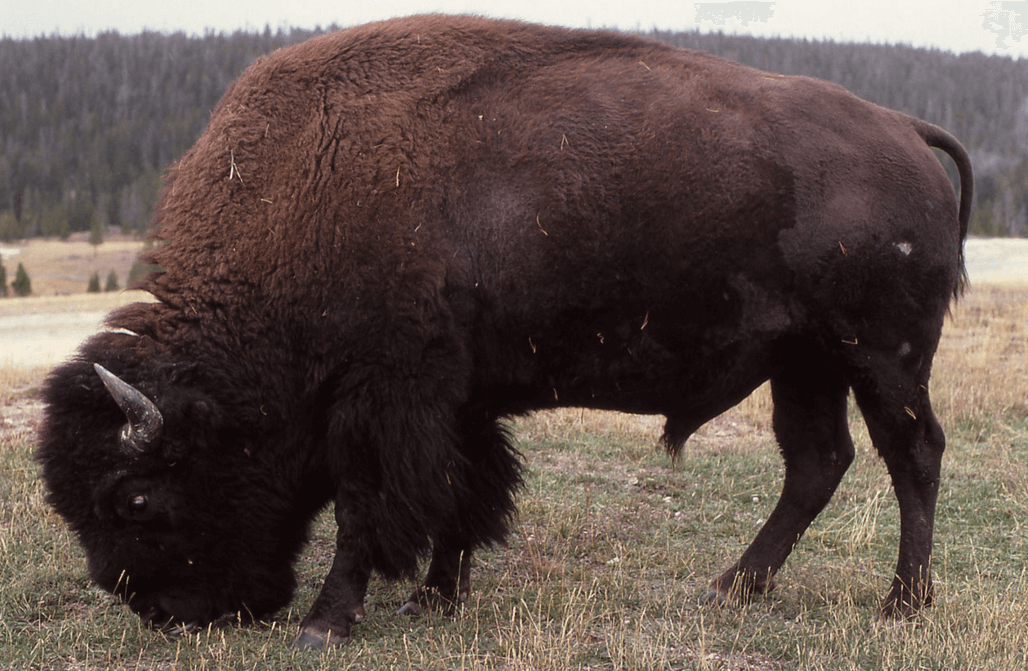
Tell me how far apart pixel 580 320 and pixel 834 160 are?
136 centimetres

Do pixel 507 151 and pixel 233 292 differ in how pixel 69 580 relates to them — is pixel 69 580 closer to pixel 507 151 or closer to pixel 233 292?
pixel 233 292

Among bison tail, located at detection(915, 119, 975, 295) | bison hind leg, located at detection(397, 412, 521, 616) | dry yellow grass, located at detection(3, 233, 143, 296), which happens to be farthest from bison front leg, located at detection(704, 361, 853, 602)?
dry yellow grass, located at detection(3, 233, 143, 296)

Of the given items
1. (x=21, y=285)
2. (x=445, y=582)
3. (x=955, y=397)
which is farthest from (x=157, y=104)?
(x=445, y=582)

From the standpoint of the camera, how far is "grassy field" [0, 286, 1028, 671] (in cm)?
374

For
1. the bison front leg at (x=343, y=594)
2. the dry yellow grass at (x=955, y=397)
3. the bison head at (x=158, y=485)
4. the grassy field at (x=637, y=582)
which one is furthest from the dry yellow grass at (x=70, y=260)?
the bison front leg at (x=343, y=594)

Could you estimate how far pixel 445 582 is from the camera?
453cm

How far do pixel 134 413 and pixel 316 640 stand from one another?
1.22 meters

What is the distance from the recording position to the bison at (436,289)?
3.87 m

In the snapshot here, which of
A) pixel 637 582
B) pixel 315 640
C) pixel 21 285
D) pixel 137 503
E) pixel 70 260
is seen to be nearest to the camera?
pixel 137 503

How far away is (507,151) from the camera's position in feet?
13.2

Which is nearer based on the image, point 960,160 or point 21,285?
Answer: point 960,160

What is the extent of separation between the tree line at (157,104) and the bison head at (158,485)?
272ft

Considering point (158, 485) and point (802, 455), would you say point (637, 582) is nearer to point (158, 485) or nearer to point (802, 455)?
point (802, 455)

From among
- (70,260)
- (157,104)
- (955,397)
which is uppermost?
(157,104)
